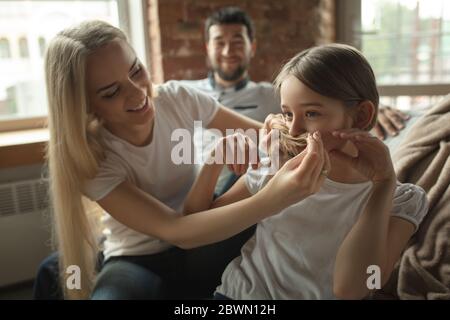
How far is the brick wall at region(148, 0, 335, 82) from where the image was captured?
1633mm

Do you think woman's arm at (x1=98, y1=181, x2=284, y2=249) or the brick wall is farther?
the brick wall

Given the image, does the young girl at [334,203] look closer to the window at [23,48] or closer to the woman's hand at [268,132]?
the woman's hand at [268,132]

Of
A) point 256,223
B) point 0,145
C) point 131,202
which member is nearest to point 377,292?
point 256,223

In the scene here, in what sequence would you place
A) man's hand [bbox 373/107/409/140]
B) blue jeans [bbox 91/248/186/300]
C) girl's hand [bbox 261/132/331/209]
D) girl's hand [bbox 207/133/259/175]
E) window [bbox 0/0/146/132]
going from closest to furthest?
girl's hand [bbox 261/132/331/209] < girl's hand [bbox 207/133/259/175] < blue jeans [bbox 91/248/186/300] < man's hand [bbox 373/107/409/140] < window [bbox 0/0/146/132]

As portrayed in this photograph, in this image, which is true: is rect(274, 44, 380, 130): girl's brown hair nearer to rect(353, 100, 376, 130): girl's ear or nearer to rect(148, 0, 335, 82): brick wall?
rect(353, 100, 376, 130): girl's ear

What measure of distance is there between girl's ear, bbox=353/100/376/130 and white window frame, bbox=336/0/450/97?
0.07 m

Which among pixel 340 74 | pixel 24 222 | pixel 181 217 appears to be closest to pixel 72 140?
pixel 181 217

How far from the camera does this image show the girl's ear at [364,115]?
0.59 metres

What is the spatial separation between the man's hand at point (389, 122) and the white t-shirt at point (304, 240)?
30 centimetres

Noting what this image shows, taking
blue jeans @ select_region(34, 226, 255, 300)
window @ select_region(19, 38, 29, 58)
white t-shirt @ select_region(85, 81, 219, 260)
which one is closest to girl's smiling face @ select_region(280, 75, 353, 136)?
blue jeans @ select_region(34, 226, 255, 300)

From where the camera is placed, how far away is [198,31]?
5.74 feet

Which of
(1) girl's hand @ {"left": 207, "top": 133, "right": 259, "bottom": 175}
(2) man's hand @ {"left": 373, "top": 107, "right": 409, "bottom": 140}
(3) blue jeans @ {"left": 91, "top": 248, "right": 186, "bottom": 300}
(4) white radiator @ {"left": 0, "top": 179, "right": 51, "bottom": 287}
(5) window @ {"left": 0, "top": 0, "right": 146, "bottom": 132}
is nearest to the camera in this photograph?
(1) girl's hand @ {"left": 207, "top": 133, "right": 259, "bottom": 175}

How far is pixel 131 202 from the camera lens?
2.72ft
